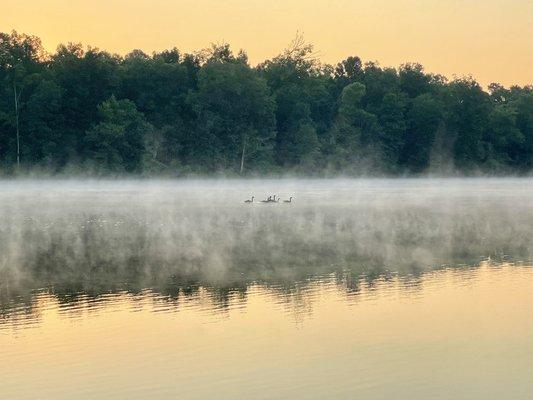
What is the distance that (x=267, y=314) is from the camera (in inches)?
837

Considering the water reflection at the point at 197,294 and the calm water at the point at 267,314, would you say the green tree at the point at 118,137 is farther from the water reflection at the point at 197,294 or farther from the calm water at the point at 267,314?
the water reflection at the point at 197,294

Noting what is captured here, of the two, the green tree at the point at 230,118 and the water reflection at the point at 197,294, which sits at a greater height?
the green tree at the point at 230,118

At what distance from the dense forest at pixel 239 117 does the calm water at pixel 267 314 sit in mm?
77678

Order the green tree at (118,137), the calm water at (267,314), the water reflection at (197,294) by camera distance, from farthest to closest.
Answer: the green tree at (118,137)
the water reflection at (197,294)
the calm water at (267,314)

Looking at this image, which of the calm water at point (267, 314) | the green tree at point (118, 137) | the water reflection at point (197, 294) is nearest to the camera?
the calm water at point (267, 314)

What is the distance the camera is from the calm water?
1526 cm

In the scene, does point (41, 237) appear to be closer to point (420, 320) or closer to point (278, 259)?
point (278, 259)

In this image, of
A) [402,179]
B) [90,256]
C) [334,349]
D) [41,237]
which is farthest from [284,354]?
[402,179]

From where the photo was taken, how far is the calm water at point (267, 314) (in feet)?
50.1

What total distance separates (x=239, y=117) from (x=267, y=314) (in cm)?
11230

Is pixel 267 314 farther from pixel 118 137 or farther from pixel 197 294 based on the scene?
pixel 118 137

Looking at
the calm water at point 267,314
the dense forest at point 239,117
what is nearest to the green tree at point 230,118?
the dense forest at point 239,117

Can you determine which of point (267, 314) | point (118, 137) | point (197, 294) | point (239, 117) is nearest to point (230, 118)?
point (239, 117)

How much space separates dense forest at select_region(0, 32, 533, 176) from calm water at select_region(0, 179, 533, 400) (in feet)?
255
